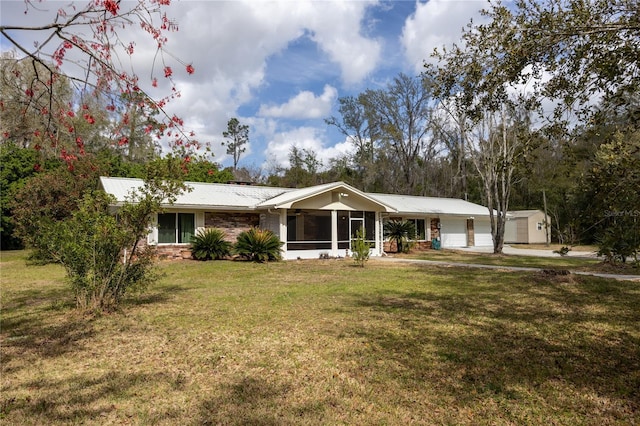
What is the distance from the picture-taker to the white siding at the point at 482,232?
3050 cm

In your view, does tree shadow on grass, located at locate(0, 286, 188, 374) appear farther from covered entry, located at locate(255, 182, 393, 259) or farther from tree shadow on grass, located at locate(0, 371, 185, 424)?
covered entry, located at locate(255, 182, 393, 259)

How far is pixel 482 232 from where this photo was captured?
102ft

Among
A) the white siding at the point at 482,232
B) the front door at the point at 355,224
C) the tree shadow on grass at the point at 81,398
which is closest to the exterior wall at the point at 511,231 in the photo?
the white siding at the point at 482,232

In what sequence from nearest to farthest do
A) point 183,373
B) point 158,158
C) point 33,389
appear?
point 33,389 < point 183,373 < point 158,158

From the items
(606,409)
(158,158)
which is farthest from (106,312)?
(606,409)

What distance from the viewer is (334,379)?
4.54 meters

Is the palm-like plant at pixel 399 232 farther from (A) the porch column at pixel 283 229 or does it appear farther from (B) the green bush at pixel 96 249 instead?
(B) the green bush at pixel 96 249

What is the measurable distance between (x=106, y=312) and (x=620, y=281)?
12.4 metres

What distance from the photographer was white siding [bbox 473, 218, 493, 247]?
30.5 meters

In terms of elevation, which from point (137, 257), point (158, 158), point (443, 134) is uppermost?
point (443, 134)

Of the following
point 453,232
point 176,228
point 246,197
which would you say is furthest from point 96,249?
point 453,232

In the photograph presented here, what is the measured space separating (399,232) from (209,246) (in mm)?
11322

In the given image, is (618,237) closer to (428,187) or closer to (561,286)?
(561,286)

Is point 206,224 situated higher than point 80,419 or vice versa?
point 206,224
